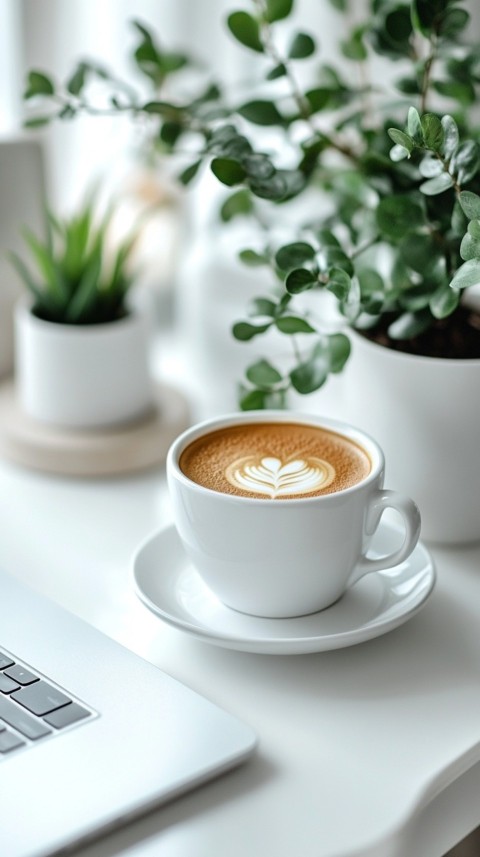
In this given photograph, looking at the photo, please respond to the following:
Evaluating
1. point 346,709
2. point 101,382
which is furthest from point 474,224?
point 101,382

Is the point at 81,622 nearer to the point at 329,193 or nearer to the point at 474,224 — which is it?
the point at 474,224

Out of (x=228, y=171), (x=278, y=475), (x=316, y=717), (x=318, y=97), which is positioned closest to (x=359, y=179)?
(x=318, y=97)

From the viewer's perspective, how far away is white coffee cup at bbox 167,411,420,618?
0.55 meters

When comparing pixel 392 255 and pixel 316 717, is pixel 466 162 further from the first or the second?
pixel 316 717

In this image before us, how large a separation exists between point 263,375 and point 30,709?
267 millimetres

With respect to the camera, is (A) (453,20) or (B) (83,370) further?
(B) (83,370)

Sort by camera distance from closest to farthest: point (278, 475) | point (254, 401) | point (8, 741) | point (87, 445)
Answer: point (8, 741) → point (278, 475) → point (254, 401) → point (87, 445)

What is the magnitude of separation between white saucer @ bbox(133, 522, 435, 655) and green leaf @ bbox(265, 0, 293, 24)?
0.35 meters

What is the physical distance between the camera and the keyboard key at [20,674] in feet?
1.79

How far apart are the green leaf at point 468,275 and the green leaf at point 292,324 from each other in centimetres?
12

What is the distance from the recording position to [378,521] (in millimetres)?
596

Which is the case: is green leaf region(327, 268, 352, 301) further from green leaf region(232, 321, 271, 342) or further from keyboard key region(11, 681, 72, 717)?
keyboard key region(11, 681, 72, 717)

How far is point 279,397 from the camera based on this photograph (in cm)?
72

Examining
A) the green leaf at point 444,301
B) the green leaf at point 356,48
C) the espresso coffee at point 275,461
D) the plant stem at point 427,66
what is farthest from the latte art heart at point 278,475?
the green leaf at point 356,48
